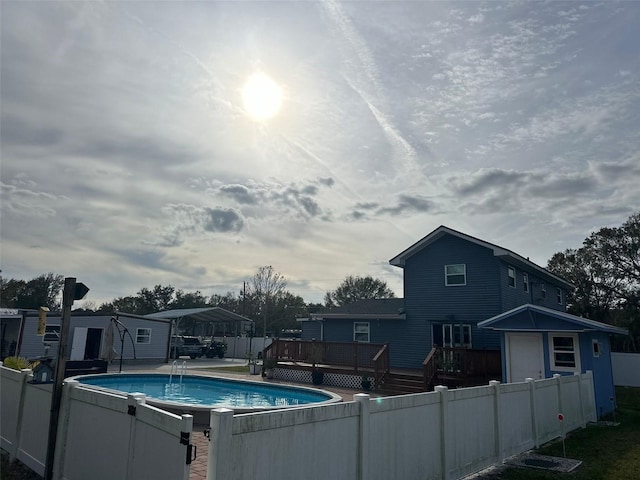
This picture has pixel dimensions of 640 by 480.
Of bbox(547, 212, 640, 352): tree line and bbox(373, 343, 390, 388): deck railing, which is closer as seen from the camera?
bbox(373, 343, 390, 388): deck railing

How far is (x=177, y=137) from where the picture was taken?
42.9ft

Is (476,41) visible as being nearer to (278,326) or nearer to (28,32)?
(28,32)

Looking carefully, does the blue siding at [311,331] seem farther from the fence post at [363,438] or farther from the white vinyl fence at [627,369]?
the fence post at [363,438]

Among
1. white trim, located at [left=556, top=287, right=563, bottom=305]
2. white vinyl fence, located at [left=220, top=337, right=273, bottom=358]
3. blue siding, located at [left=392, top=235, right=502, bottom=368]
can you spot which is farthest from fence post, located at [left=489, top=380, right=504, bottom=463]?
white vinyl fence, located at [left=220, top=337, right=273, bottom=358]

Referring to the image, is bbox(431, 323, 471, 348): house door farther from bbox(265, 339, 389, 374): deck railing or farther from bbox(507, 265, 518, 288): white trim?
bbox(265, 339, 389, 374): deck railing

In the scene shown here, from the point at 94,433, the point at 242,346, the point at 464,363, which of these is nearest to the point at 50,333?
the point at 242,346

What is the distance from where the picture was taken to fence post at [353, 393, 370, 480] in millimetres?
5375

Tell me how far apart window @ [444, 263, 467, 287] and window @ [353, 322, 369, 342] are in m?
5.08

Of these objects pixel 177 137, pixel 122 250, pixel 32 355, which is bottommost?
pixel 32 355

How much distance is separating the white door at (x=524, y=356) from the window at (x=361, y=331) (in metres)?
8.76

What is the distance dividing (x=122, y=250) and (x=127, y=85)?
10971mm

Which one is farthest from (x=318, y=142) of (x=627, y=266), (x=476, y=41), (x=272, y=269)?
(x=272, y=269)

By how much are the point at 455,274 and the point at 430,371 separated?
5894 millimetres

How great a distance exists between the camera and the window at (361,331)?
23.7 meters
